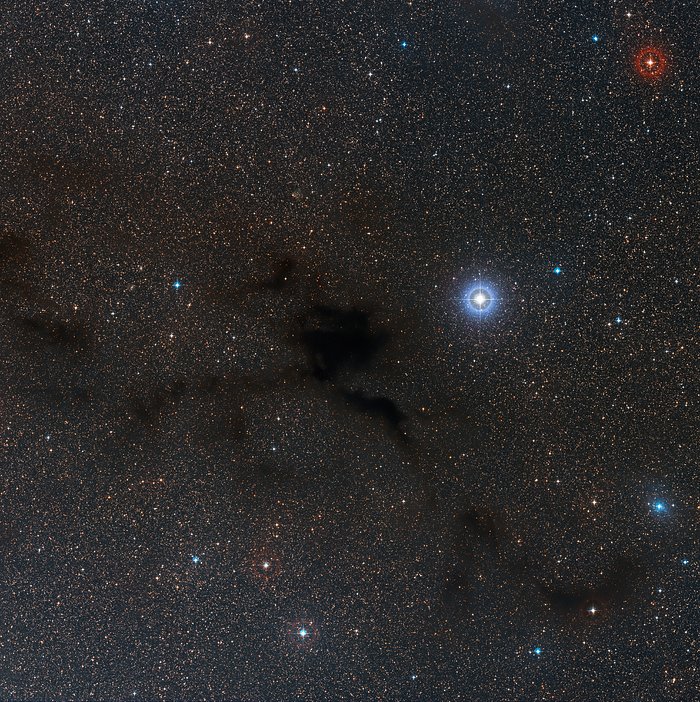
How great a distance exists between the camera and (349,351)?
2.41 meters

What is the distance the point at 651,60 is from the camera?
2.29 metres

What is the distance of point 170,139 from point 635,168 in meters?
2.37

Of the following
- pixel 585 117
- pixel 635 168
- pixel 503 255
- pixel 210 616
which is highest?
pixel 585 117

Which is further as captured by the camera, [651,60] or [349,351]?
[349,351]

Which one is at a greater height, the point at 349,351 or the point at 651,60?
the point at 651,60

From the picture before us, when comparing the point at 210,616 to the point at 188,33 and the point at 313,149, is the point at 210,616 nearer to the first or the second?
the point at 313,149

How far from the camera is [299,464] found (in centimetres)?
241

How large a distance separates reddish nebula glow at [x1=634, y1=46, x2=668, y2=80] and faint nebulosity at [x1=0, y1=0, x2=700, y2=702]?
0.02 meters

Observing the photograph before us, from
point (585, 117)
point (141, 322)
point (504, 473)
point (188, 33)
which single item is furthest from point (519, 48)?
point (141, 322)

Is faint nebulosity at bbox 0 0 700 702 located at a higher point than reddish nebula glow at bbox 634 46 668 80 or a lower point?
lower

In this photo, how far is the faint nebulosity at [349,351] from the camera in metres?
2.30

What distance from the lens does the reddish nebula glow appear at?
7.52 ft

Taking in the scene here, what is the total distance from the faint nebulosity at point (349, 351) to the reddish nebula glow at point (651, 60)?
2cm

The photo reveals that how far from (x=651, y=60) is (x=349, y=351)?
211cm
